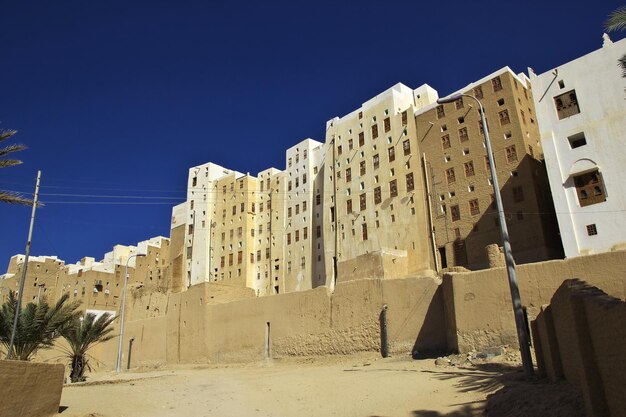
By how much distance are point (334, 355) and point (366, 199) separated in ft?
78.5

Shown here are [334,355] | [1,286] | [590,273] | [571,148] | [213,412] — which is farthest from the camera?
[1,286]

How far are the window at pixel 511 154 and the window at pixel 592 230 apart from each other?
8.92 m

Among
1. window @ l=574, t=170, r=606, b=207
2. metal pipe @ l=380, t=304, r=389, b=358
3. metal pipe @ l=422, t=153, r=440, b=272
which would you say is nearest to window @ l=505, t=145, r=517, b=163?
window @ l=574, t=170, r=606, b=207

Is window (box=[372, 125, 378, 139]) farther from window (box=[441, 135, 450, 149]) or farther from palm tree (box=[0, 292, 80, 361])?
palm tree (box=[0, 292, 80, 361])

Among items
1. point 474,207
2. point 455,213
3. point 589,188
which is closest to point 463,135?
point 474,207

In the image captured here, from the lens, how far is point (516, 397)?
1098 cm

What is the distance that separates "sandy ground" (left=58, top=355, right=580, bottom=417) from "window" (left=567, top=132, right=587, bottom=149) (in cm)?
1863

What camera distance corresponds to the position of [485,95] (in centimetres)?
4175

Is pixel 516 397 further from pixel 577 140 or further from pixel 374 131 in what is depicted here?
pixel 374 131

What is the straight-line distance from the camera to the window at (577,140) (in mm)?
32375

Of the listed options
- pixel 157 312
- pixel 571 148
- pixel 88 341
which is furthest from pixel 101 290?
pixel 571 148

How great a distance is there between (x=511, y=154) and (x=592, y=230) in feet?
31.9

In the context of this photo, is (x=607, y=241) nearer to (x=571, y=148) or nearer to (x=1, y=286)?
(x=571, y=148)

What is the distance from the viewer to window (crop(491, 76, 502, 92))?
4092 cm
